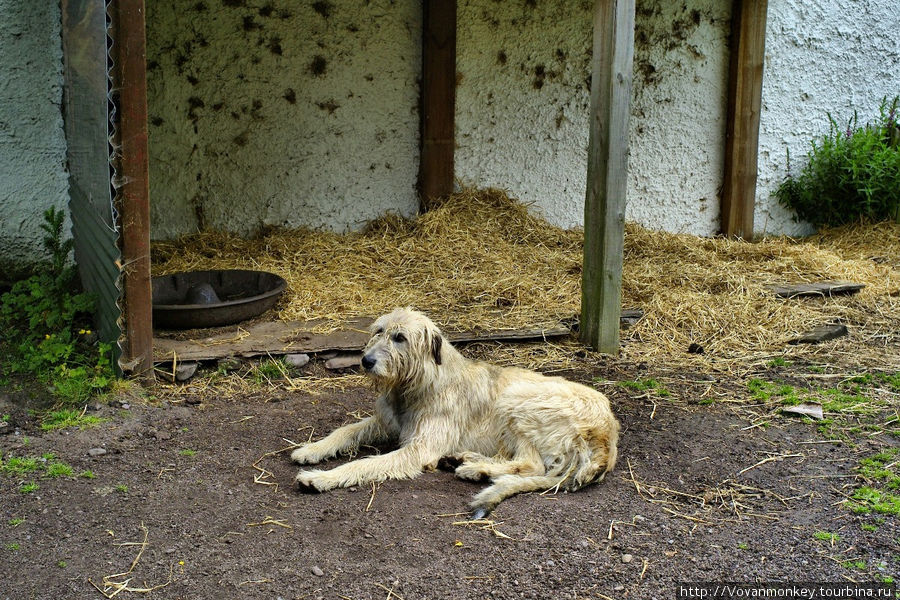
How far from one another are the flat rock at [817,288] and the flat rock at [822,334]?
0.64 m

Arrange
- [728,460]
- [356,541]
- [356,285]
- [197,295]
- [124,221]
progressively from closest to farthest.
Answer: [356,541], [728,460], [124,221], [197,295], [356,285]

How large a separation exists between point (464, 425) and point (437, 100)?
4777mm

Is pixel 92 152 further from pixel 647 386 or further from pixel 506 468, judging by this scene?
pixel 647 386

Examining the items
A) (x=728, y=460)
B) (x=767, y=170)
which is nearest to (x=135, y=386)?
(x=728, y=460)

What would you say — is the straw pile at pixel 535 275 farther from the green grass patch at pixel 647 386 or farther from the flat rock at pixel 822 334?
the green grass patch at pixel 647 386

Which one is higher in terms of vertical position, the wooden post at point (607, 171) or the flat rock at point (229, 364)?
the wooden post at point (607, 171)

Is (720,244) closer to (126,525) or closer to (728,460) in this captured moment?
(728,460)

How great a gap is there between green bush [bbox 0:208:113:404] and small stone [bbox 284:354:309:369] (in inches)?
46.1

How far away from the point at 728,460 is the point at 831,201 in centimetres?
671

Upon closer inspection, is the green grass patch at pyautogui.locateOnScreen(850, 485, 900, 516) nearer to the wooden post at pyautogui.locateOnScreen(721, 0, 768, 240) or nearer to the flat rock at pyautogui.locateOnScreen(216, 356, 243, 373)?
the flat rock at pyautogui.locateOnScreen(216, 356, 243, 373)

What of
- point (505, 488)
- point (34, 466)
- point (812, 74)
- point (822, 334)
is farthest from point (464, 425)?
point (812, 74)

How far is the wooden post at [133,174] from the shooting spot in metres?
4.58

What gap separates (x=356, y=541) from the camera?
3.35 metres

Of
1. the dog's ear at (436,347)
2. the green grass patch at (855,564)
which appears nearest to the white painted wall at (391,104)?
the dog's ear at (436,347)
